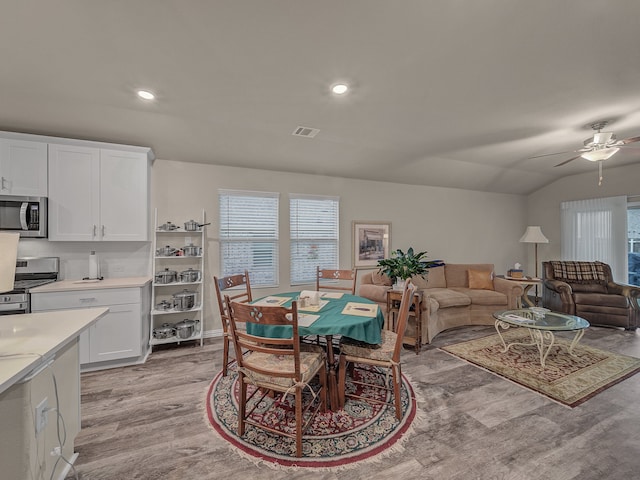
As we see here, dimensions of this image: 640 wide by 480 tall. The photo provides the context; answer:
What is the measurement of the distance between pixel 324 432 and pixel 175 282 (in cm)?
258

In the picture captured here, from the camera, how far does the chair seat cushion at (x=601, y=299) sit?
425cm

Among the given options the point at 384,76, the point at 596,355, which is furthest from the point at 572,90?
the point at 596,355

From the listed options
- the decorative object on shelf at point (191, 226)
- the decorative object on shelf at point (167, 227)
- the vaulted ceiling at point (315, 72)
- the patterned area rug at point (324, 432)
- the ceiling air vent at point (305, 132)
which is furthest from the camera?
the decorative object on shelf at point (191, 226)

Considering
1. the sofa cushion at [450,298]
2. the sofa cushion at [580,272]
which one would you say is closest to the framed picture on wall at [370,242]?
the sofa cushion at [450,298]

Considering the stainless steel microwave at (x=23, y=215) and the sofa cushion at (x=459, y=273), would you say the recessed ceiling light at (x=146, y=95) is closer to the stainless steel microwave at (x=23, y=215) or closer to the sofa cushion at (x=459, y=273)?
the stainless steel microwave at (x=23, y=215)

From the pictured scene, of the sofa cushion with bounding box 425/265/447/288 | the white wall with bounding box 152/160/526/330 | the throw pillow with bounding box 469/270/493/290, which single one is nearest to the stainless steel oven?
the white wall with bounding box 152/160/526/330

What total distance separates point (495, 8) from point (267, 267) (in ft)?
12.4

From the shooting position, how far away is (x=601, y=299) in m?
Answer: 4.38

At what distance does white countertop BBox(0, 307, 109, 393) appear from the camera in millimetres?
1077

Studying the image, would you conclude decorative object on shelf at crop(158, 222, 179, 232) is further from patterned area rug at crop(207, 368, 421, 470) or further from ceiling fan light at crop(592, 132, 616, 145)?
ceiling fan light at crop(592, 132, 616, 145)

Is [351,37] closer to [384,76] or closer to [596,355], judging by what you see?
[384,76]

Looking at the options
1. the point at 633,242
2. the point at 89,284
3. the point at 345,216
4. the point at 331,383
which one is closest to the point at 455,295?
the point at 345,216

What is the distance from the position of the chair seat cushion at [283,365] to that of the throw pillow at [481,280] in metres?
3.91

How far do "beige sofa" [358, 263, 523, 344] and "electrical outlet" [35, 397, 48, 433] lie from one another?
3321 millimetres
